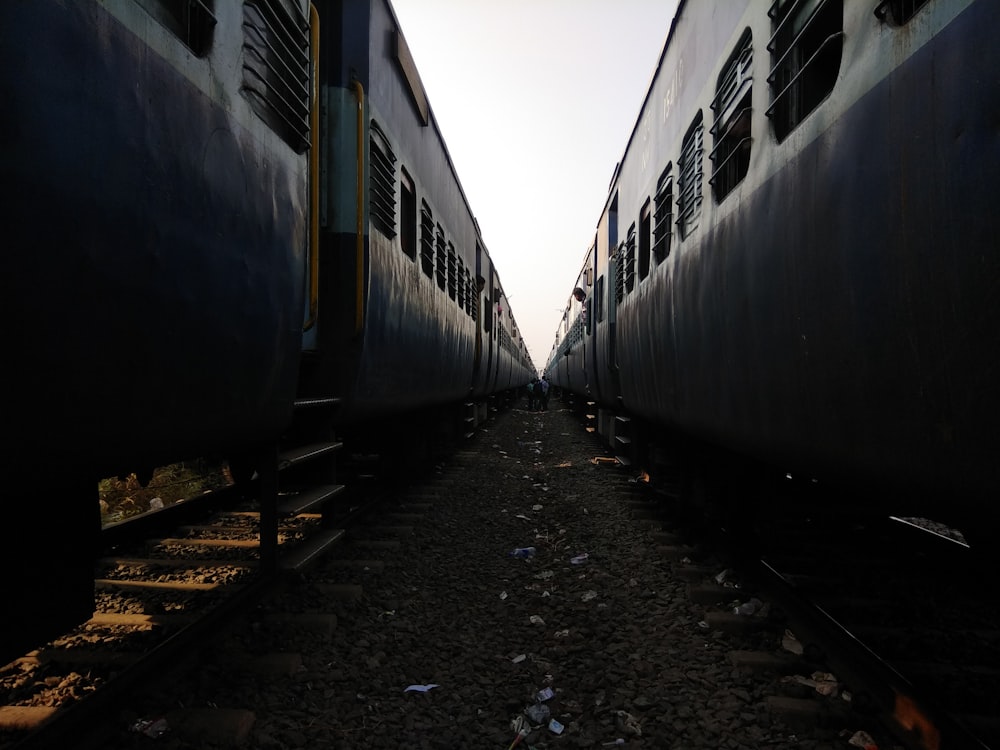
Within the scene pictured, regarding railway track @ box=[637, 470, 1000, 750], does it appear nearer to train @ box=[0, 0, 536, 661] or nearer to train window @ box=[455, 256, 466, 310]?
train @ box=[0, 0, 536, 661]

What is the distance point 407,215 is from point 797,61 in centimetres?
347

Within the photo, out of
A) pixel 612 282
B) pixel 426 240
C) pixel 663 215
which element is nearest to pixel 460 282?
pixel 612 282

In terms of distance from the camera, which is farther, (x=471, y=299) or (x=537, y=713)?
(x=471, y=299)

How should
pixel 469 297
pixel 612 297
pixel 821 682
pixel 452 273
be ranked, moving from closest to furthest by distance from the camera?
1. pixel 821 682
2. pixel 452 273
3. pixel 612 297
4. pixel 469 297

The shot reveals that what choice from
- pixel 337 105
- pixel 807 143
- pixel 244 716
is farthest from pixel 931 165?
pixel 337 105

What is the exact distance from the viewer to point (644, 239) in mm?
5824

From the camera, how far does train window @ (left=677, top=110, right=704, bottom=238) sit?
368 cm

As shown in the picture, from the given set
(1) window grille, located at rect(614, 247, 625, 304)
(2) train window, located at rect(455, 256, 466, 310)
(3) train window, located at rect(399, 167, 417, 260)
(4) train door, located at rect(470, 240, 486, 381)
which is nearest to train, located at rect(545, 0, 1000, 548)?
(3) train window, located at rect(399, 167, 417, 260)

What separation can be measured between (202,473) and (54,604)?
468cm

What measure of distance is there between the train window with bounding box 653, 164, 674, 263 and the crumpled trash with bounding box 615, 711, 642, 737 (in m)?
3.09

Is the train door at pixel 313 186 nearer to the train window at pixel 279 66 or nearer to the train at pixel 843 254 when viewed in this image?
the train window at pixel 279 66

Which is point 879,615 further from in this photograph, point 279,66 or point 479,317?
point 479,317

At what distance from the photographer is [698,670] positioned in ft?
9.05

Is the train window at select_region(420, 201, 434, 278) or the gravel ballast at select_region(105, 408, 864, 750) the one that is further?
the train window at select_region(420, 201, 434, 278)
